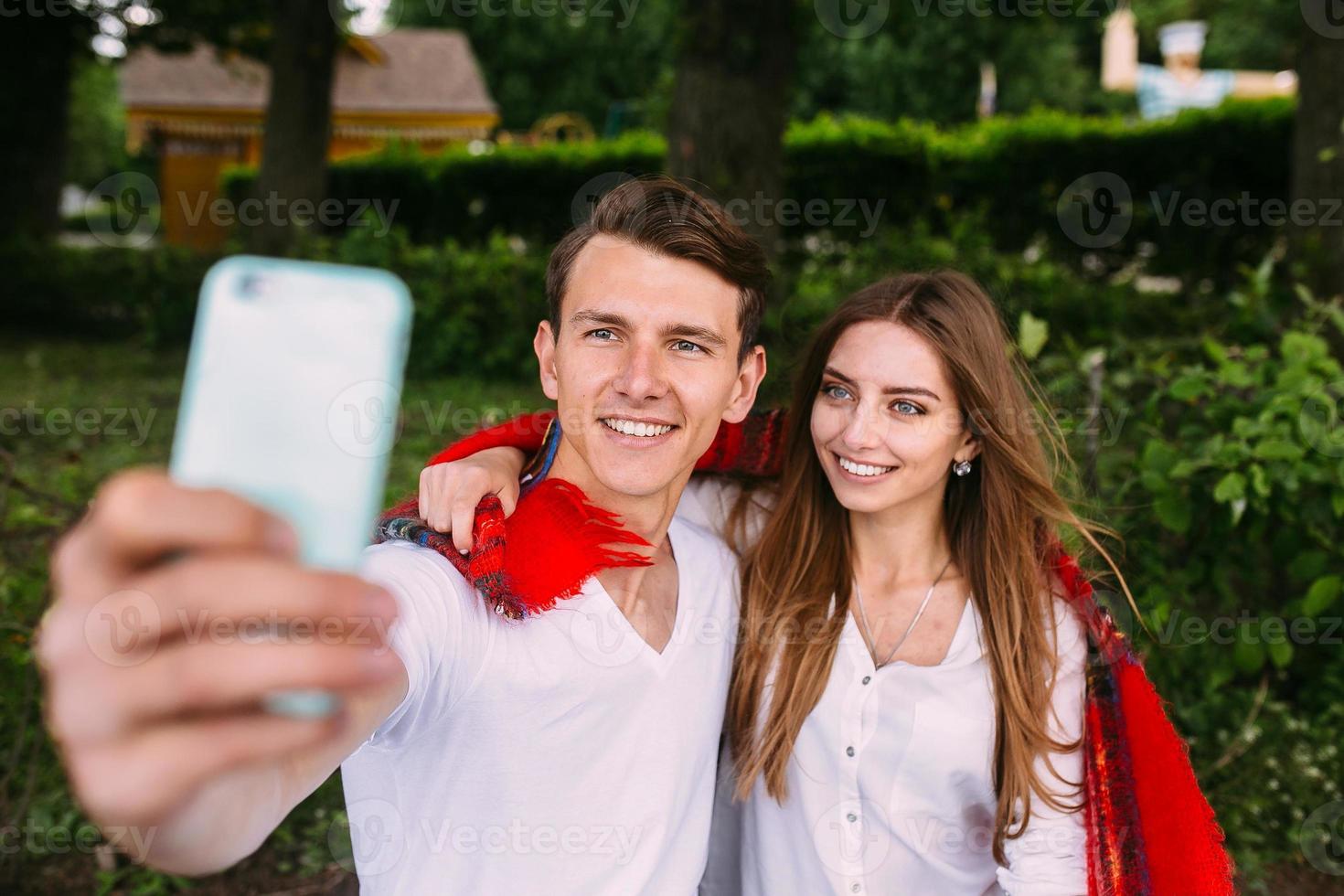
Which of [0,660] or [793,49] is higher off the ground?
[793,49]

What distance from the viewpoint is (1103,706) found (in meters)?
2.05

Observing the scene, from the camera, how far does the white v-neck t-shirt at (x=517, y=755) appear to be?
153 cm

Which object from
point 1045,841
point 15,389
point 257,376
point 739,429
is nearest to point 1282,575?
point 1045,841

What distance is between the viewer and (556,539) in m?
1.73

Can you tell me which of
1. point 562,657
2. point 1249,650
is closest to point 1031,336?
point 1249,650

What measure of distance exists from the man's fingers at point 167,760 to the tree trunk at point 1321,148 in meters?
4.93

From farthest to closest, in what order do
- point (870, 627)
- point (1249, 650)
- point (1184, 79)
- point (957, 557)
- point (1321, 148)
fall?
point (1184, 79) → point (1321, 148) → point (1249, 650) → point (957, 557) → point (870, 627)

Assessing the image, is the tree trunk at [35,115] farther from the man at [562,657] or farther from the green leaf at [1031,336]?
the man at [562,657]

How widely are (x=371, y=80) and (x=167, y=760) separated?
31.0m

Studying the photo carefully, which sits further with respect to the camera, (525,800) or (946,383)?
(946,383)

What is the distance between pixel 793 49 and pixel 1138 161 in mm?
5975

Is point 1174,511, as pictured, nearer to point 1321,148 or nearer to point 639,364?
point 639,364

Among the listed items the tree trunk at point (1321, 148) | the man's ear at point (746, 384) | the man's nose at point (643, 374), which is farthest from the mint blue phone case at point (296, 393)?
the tree trunk at point (1321, 148)

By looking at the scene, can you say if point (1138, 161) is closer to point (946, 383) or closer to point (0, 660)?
point (946, 383)
